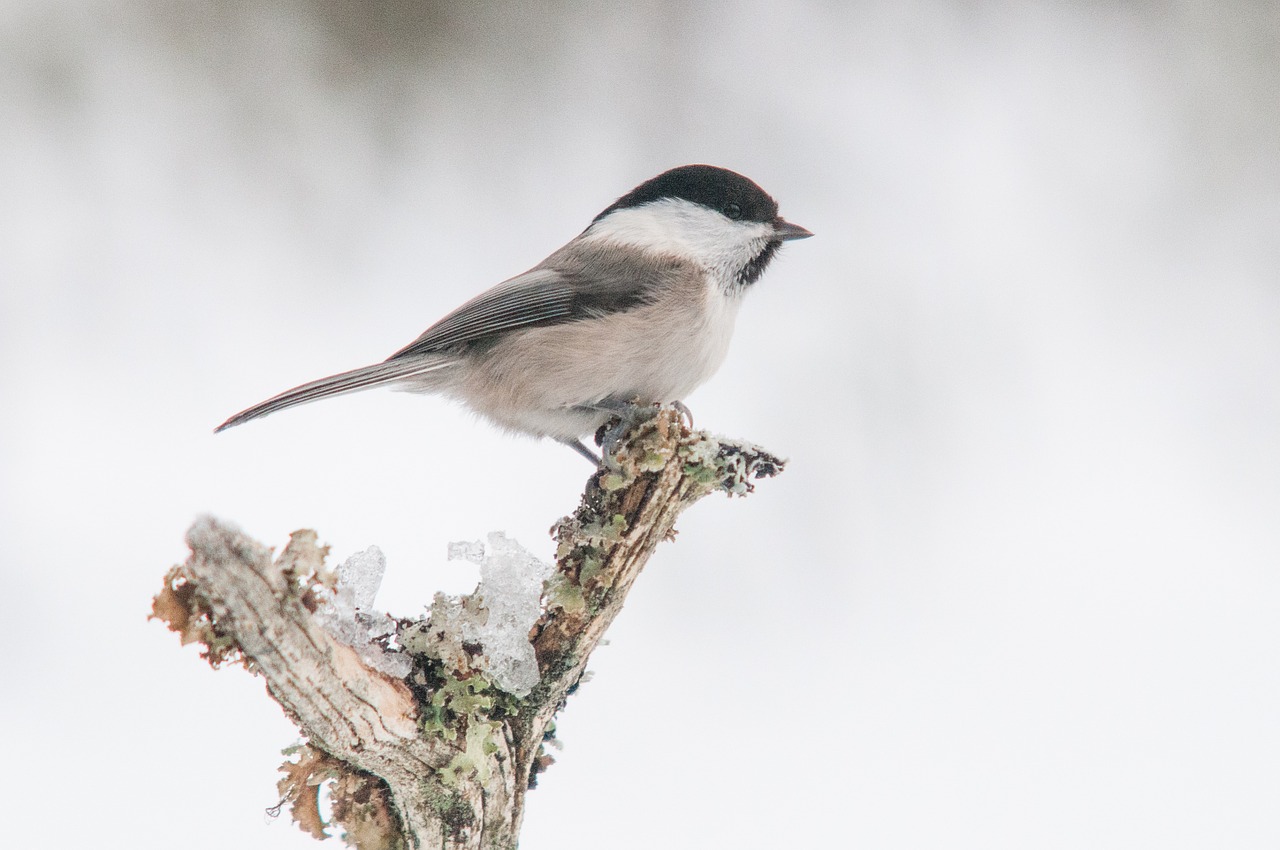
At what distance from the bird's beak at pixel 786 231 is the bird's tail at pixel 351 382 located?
95 centimetres

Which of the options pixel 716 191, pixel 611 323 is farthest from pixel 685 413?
pixel 716 191

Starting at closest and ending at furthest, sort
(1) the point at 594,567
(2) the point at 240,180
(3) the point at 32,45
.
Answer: (1) the point at 594,567
(3) the point at 32,45
(2) the point at 240,180

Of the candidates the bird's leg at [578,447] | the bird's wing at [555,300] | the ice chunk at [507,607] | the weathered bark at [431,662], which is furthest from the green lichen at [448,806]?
the bird's wing at [555,300]

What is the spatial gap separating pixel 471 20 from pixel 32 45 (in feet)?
4.27

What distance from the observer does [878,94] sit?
3297 millimetres

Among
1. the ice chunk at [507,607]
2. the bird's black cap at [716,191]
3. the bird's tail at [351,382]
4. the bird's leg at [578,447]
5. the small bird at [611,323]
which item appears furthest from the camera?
the bird's black cap at [716,191]

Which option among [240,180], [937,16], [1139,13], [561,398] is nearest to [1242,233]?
[1139,13]

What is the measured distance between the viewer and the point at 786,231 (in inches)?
104

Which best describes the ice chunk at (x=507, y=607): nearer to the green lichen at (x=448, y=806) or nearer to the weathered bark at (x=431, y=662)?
the weathered bark at (x=431, y=662)

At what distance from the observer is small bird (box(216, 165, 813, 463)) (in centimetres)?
231

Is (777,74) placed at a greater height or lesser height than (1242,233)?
greater

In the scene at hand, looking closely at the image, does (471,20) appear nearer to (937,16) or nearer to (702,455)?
(937,16)

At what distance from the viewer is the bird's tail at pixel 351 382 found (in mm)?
1996

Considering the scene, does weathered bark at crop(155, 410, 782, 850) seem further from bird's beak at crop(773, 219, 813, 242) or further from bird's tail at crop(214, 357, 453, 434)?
bird's beak at crop(773, 219, 813, 242)
